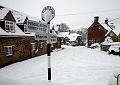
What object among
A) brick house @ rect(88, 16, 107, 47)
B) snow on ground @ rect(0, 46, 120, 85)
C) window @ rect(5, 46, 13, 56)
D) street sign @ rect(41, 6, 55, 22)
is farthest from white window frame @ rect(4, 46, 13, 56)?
brick house @ rect(88, 16, 107, 47)

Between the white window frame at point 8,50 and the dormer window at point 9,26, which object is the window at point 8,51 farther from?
the dormer window at point 9,26

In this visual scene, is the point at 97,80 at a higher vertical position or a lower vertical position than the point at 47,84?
lower

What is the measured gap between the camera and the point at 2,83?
14.7 feet

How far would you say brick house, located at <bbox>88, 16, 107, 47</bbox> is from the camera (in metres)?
57.4

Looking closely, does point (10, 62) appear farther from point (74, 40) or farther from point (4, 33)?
point (74, 40)

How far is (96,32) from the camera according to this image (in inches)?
2270

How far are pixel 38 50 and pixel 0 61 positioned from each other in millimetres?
11151

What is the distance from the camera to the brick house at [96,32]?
57406 mm


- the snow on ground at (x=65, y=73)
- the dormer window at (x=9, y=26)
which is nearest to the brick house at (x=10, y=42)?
the dormer window at (x=9, y=26)

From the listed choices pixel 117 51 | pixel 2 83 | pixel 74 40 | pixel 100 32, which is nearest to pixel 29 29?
pixel 2 83

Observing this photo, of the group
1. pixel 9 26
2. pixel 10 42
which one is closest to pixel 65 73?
pixel 10 42

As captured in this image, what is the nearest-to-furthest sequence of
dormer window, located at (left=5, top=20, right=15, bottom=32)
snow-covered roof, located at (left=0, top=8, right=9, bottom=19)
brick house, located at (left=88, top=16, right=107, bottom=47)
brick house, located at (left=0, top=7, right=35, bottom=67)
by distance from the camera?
brick house, located at (left=0, top=7, right=35, bottom=67), snow-covered roof, located at (left=0, top=8, right=9, bottom=19), dormer window, located at (left=5, top=20, right=15, bottom=32), brick house, located at (left=88, top=16, right=107, bottom=47)

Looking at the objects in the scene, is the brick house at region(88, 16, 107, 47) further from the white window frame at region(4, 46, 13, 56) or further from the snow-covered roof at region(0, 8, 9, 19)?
the white window frame at region(4, 46, 13, 56)

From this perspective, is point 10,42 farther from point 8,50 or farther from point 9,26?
point 9,26
